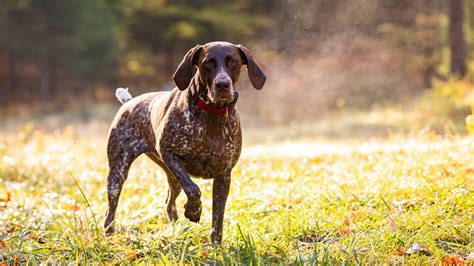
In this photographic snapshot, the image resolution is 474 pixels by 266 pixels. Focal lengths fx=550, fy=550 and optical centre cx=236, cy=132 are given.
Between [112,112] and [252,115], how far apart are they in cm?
594

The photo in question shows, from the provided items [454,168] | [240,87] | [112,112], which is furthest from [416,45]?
[454,168]

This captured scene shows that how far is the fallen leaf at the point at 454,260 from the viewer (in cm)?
320

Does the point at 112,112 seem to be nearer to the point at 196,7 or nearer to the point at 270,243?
the point at 196,7

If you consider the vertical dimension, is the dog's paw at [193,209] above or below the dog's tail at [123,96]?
below

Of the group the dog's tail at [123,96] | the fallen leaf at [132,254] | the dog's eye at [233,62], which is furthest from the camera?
the dog's tail at [123,96]

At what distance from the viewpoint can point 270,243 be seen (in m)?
3.76

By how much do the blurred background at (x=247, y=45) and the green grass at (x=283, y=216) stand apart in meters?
12.2

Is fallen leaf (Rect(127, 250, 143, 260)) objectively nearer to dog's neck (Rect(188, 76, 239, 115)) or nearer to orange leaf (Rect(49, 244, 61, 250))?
orange leaf (Rect(49, 244, 61, 250))

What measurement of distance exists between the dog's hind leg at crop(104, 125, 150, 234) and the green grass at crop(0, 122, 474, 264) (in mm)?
229

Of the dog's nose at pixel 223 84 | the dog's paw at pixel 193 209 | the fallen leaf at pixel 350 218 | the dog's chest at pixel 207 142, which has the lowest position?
the fallen leaf at pixel 350 218

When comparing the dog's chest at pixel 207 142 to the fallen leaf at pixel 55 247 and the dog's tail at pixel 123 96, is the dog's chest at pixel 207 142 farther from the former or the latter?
the dog's tail at pixel 123 96

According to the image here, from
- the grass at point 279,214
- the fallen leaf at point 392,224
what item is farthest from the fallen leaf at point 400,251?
the fallen leaf at point 392,224

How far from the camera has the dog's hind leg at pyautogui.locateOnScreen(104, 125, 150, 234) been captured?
502 centimetres

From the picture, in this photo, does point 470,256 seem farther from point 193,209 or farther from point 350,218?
point 193,209
